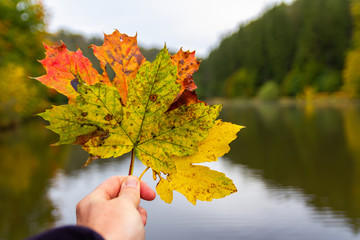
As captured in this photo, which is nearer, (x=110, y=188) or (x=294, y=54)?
(x=110, y=188)

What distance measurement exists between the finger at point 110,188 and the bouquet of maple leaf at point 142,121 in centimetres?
8

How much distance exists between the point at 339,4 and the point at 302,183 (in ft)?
160

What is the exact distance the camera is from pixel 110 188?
2.63 feet

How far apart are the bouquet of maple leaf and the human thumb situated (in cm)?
5

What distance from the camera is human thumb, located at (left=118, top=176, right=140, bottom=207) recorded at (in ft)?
2.47

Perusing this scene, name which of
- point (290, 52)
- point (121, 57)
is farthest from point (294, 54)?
point (121, 57)

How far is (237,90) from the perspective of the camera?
65125mm

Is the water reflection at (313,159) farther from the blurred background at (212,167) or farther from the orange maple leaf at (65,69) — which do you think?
the orange maple leaf at (65,69)

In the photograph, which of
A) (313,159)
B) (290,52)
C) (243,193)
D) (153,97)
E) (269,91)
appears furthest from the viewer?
(290,52)

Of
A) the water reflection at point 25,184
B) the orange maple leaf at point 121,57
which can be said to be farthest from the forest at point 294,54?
the orange maple leaf at point 121,57

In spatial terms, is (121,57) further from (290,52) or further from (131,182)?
(290,52)

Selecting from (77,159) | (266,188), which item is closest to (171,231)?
(266,188)

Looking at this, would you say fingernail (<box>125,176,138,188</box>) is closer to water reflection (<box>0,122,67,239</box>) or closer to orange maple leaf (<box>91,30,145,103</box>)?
orange maple leaf (<box>91,30,145,103</box>)

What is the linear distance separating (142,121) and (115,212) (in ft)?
0.61
